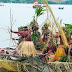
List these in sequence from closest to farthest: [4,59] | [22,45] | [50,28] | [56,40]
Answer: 1. [22,45]
2. [4,59]
3. [56,40]
4. [50,28]

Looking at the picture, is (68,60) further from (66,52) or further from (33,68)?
(33,68)

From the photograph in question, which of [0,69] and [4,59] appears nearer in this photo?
[4,59]

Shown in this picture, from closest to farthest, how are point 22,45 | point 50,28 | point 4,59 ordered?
1. point 22,45
2. point 4,59
3. point 50,28

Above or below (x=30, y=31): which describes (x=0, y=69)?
below

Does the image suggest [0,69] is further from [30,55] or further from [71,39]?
[71,39]

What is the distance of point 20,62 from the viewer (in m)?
3.09

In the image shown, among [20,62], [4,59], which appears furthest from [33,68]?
[4,59]

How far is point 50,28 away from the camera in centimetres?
367

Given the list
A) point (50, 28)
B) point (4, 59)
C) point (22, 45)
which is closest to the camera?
point (22, 45)

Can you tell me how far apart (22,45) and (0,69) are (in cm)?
92

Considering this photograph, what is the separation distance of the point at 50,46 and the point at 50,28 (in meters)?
0.39

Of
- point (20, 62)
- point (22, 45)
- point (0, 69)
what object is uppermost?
point (22, 45)

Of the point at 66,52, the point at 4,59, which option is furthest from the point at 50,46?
the point at 4,59

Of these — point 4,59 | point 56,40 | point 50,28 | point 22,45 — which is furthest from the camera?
point 50,28
